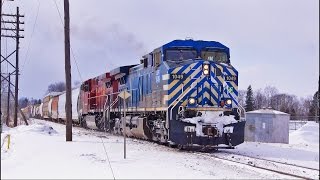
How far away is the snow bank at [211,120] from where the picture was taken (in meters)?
13.9

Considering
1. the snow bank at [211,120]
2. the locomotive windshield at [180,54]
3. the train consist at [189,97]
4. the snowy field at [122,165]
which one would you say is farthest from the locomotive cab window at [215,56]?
the snowy field at [122,165]

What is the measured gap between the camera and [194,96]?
1448cm

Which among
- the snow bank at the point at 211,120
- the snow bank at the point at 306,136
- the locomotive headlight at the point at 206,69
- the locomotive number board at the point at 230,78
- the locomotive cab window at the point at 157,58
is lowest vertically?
the snow bank at the point at 306,136

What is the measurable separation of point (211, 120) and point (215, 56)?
9.41 ft

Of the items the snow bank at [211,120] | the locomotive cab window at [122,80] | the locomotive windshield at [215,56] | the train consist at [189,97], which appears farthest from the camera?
the locomotive cab window at [122,80]

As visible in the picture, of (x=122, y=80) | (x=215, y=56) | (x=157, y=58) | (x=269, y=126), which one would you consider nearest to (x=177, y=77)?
(x=157, y=58)

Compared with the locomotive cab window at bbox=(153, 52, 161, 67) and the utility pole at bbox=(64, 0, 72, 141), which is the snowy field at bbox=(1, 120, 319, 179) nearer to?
the locomotive cab window at bbox=(153, 52, 161, 67)

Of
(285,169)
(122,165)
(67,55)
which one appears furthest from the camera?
(67,55)

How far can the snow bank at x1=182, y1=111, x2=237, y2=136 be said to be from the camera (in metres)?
13.9

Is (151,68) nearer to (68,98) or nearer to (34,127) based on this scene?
(68,98)

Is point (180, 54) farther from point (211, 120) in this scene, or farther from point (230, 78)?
point (211, 120)

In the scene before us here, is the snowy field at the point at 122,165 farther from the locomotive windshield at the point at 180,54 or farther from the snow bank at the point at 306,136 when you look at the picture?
the snow bank at the point at 306,136

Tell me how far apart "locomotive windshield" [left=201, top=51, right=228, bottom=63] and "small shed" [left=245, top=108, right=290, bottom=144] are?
8.65 m

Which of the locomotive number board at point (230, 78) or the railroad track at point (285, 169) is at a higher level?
the locomotive number board at point (230, 78)
